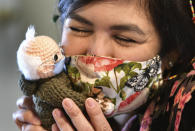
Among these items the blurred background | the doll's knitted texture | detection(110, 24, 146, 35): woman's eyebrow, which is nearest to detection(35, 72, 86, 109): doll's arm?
the doll's knitted texture

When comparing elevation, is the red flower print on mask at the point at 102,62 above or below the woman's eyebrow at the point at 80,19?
below

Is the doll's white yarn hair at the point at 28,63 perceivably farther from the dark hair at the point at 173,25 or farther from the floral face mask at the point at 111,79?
the dark hair at the point at 173,25

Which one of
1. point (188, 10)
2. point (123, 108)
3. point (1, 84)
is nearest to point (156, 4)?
point (188, 10)

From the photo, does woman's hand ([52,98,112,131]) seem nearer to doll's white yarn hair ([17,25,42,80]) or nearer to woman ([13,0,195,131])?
woman ([13,0,195,131])

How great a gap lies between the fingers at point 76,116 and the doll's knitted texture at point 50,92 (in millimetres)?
16

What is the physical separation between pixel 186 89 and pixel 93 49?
0.31m

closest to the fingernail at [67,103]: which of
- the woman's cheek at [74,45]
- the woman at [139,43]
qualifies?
the woman at [139,43]

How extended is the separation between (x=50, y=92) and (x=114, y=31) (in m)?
0.28

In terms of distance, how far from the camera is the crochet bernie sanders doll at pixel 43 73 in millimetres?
671

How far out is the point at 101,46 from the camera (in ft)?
2.53

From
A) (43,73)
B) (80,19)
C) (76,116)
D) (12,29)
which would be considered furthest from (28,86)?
(12,29)


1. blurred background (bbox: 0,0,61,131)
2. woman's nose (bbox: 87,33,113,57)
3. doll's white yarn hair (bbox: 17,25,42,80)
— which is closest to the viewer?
doll's white yarn hair (bbox: 17,25,42,80)

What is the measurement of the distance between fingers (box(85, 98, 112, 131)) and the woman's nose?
16cm

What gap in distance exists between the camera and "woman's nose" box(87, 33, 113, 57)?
2.52 feet
